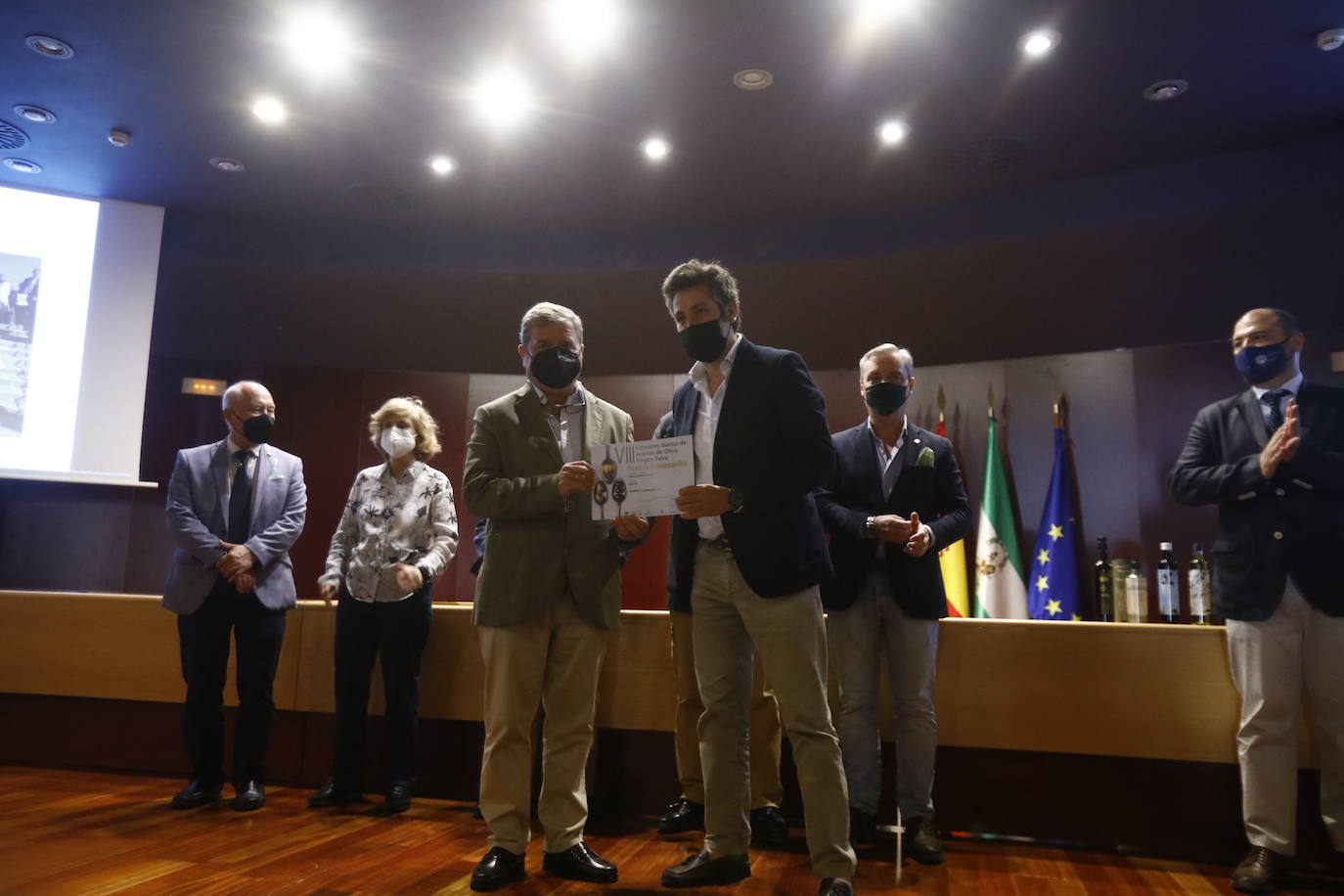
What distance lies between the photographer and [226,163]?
423 cm

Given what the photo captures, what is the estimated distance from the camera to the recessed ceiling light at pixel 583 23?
3002 mm

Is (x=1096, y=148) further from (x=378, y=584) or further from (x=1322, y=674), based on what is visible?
(x=378, y=584)

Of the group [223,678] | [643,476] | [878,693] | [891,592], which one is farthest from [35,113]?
[878,693]

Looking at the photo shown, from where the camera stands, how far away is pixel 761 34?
3.09 meters

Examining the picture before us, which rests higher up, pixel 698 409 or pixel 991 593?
pixel 698 409

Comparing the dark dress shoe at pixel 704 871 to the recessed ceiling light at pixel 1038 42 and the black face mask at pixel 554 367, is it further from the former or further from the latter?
the recessed ceiling light at pixel 1038 42

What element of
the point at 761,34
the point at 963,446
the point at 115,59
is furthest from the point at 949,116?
the point at 115,59

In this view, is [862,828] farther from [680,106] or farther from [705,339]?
[680,106]

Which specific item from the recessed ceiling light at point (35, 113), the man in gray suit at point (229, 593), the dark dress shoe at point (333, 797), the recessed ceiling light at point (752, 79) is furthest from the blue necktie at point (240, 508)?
the recessed ceiling light at point (752, 79)

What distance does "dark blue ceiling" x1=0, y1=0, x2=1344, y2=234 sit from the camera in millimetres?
3043

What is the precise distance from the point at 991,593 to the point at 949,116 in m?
2.25

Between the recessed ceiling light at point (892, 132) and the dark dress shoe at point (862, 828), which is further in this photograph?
the recessed ceiling light at point (892, 132)

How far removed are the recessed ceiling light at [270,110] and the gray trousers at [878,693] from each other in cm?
312

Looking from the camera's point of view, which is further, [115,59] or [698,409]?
[115,59]
